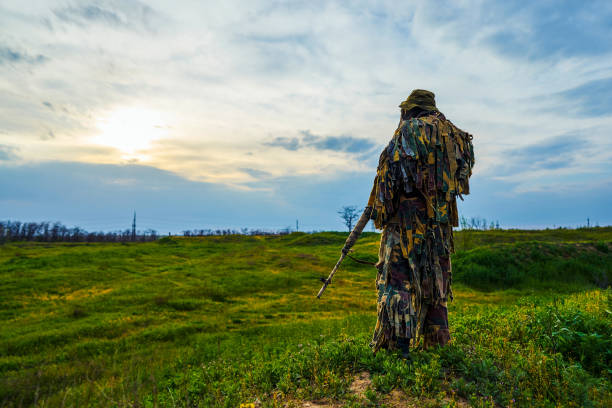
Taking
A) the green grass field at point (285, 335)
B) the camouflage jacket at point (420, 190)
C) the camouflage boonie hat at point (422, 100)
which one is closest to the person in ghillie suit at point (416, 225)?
the camouflage jacket at point (420, 190)

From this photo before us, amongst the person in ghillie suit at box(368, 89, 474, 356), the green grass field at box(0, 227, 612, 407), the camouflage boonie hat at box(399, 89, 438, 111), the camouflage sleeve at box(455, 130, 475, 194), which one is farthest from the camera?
the camouflage boonie hat at box(399, 89, 438, 111)

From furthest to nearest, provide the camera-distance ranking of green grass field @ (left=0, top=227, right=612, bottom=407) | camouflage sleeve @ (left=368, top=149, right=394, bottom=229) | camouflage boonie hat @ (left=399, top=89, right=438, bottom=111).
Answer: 1. camouflage boonie hat @ (left=399, top=89, right=438, bottom=111)
2. camouflage sleeve @ (left=368, top=149, right=394, bottom=229)
3. green grass field @ (left=0, top=227, right=612, bottom=407)

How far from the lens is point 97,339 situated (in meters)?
10.8

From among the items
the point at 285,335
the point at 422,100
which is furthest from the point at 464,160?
the point at 285,335

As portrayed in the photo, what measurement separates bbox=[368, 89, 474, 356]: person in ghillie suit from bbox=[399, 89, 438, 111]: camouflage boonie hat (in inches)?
16.1

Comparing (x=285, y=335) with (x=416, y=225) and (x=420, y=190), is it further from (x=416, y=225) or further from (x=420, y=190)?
(x=420, y=190)

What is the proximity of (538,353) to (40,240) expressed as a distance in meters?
79.3

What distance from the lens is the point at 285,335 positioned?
32.4ft

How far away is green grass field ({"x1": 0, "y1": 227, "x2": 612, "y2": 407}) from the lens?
4.47m

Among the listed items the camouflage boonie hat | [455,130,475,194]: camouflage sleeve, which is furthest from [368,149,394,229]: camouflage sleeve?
[455,130,475,194]: camouflage sleeve

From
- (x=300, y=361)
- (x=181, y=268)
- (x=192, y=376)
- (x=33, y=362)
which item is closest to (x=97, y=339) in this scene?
(x=33, y=362)

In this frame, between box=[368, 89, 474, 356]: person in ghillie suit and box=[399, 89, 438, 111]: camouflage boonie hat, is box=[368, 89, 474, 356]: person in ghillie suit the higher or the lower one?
the lower one

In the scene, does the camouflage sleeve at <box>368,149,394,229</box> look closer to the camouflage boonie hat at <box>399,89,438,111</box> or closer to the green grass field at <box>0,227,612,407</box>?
the camouflage boonie hat at <box>399,89,438,111</box>

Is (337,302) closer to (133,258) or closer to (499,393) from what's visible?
(499,393)
